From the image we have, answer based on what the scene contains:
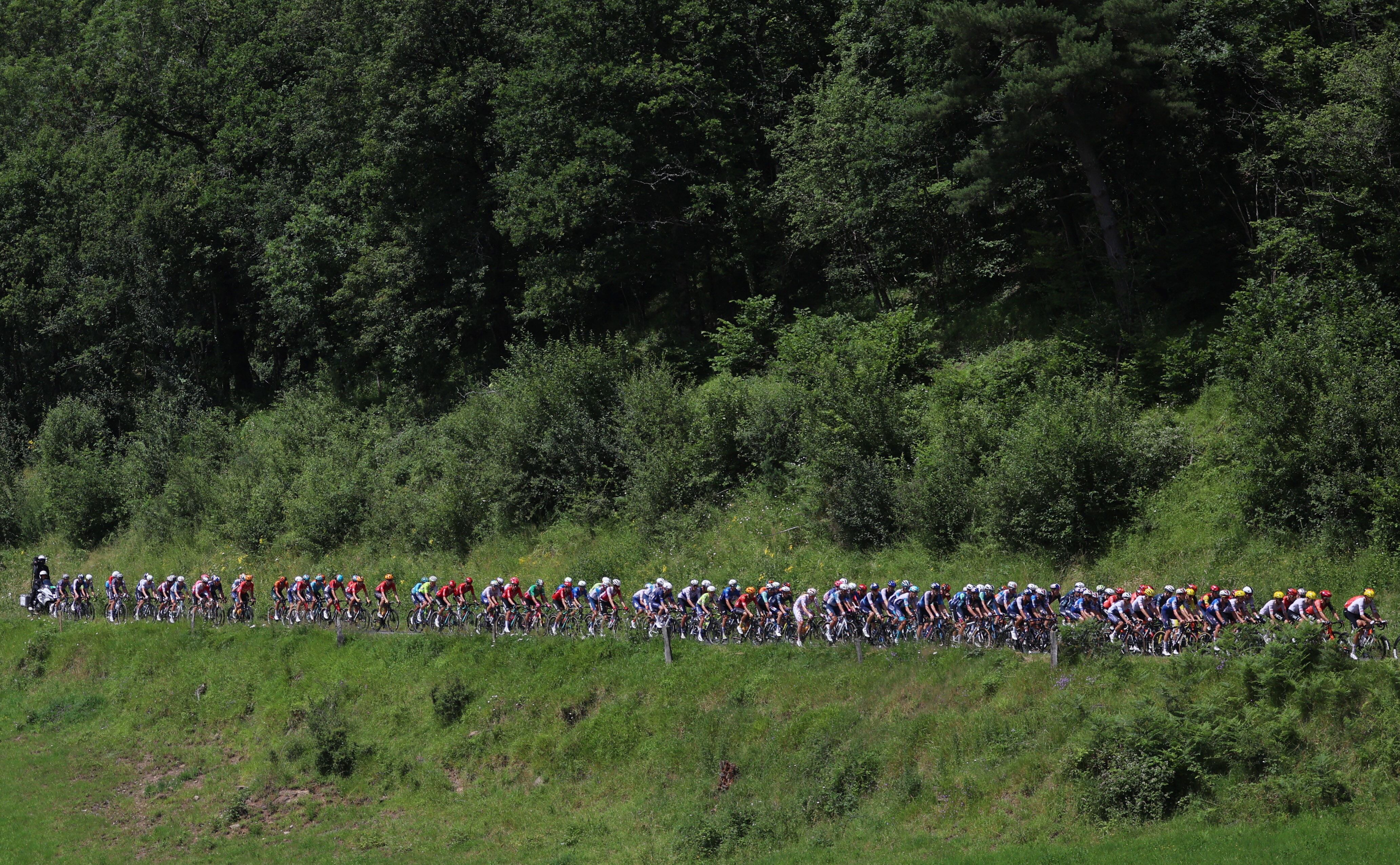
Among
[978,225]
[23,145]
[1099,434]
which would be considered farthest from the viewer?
[23,145]

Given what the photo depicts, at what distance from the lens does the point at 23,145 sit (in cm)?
7806

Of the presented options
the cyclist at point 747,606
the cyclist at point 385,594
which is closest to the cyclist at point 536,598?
the cyclist at point 385,594

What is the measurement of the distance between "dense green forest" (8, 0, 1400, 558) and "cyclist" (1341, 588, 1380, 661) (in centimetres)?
543

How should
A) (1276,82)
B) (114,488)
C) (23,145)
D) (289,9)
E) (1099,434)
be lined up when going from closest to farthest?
(1099,434)
(1276,82)
(114,488)
(289,9)
(23,145)

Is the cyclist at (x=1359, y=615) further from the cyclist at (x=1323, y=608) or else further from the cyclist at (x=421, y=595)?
the cyclist at (x=421, y=595)

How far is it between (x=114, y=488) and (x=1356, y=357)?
5659 cm

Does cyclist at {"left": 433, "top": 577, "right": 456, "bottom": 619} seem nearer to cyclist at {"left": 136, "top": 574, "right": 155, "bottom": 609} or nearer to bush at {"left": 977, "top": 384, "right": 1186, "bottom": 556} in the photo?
cyclist at {"left": 136, "top": 574, "right": 155, "bottom": 609}

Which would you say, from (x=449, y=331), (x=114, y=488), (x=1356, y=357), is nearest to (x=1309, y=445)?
(x=1356, y=357)

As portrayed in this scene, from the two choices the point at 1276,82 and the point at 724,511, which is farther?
the point at 724,511

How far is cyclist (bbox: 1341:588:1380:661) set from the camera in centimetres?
A: 2478

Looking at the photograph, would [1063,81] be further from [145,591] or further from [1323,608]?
[145,591]

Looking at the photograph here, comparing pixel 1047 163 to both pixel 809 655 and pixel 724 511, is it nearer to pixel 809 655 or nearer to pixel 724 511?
pixel 724 511

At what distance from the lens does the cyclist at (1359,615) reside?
2478 cm

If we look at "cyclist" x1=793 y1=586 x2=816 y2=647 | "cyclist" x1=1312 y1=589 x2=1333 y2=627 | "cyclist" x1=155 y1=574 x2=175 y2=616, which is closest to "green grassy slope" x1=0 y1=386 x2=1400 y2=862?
"cyclist" x1=793 y1=586 x2=816 y2=647
